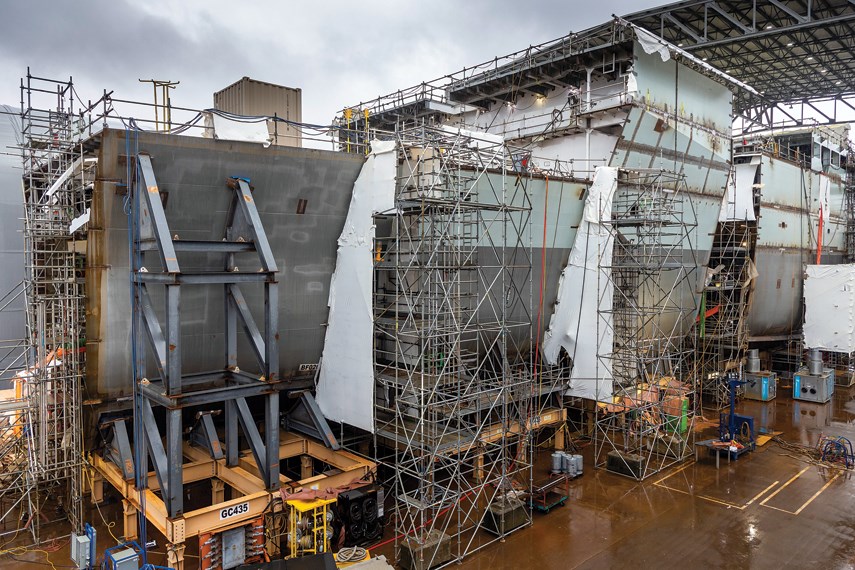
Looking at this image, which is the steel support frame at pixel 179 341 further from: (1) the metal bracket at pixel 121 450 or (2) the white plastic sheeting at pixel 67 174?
(2) the white plastic sheeting at pixel 67 174

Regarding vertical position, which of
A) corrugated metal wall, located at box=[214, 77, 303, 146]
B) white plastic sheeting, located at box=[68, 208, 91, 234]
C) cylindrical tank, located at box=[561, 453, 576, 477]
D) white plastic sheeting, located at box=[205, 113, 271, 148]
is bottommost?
cylindrical tank, located at box=[561, 453, 576, 477]

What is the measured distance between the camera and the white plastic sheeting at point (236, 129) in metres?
10.8

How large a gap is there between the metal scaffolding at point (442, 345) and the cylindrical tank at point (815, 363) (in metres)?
14.3

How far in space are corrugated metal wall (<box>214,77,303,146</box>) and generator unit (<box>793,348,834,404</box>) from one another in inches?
796

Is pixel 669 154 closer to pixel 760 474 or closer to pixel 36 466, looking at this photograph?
pixel 760 474

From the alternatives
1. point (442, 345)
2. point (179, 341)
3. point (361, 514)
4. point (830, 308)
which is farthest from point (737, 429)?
point (179, 341)

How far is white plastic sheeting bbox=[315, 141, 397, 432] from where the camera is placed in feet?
39.0

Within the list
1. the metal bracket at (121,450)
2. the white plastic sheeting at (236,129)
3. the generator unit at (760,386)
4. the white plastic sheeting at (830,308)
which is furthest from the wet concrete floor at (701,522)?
the white plastic sheeting at (830,308)

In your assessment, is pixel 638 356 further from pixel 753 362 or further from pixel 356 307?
pixel 753 362

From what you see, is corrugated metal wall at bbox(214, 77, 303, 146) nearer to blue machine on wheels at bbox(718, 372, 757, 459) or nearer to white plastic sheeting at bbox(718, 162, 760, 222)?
blue machine on wheels at bbox(718, 372, 757, 459)

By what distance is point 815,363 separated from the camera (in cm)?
2252

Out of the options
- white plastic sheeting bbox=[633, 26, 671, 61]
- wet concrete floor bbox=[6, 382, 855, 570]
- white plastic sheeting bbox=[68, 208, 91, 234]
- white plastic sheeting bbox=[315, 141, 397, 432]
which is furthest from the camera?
white plastic sheeting bbox=[633, 26, 671, 61]

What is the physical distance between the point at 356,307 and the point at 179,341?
3749 millimetres

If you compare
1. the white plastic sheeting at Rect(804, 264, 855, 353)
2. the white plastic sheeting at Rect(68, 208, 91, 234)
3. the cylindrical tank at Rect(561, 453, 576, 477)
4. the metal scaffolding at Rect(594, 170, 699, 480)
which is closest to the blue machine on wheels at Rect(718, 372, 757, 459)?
the metal scaffolding at Rect(594, 170, 699, 480)
